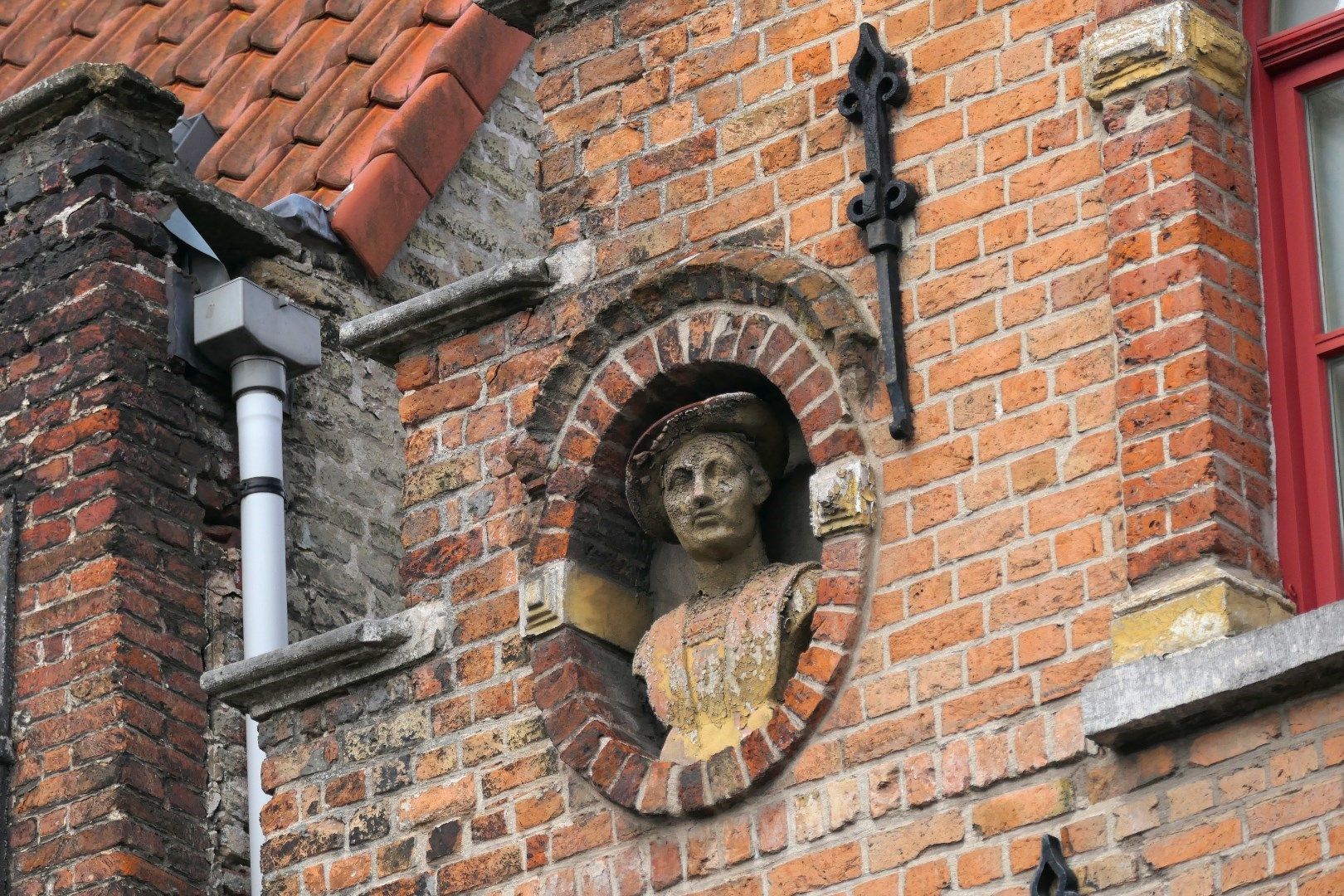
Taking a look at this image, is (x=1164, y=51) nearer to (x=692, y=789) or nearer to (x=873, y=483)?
(x=873, y=483)

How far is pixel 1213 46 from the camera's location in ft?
24.2

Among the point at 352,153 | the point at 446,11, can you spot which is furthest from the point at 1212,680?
the point at 446,11

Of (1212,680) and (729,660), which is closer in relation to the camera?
(1212,680)

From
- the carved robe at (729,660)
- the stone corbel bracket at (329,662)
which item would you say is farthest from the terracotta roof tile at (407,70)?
the carved robe at (729,660)

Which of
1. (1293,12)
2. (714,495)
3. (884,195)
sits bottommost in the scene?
(714,495)

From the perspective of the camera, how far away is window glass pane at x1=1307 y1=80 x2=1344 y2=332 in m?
7.27

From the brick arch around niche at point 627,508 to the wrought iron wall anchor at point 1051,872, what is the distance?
2.43 ft

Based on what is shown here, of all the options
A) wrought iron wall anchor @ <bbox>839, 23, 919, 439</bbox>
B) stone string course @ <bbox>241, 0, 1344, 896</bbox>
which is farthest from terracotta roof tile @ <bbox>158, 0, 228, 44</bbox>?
wrought iron wall anchor @ <bbox>839, 23, 919, 439</bbox>

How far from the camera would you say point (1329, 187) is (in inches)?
291

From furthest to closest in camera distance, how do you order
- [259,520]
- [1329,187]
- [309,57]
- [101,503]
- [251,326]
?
[309,57] < [251,326] < [259,520] < [101,503] < [1329,187]

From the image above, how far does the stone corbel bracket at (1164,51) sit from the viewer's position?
24.1ft

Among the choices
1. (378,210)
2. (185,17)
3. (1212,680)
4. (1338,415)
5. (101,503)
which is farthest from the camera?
(185,17)

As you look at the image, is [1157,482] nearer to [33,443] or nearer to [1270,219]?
[1270,219]

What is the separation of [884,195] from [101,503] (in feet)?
9.55
